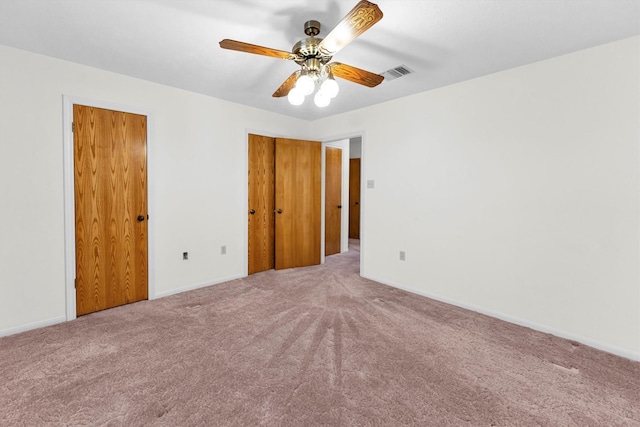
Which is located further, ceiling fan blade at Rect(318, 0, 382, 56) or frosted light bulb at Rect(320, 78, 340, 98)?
frosted light bulb at Rect(320, 78, 340, 98)

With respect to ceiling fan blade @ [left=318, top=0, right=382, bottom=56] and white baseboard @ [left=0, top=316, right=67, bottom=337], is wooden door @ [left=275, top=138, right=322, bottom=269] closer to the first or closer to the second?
white baseboard @ [left=0, top=316, right=67, bottom=337]

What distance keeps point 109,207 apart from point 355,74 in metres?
2.75

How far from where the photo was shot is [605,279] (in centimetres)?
222

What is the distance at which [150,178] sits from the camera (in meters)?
3.09

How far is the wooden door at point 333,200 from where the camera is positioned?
17.6 feet

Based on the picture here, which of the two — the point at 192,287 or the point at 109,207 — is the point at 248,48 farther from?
the point at 192,287

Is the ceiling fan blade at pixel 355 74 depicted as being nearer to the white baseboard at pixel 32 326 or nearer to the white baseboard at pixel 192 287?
the white baseboard at pixel 192 287

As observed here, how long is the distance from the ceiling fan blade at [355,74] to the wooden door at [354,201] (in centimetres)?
523

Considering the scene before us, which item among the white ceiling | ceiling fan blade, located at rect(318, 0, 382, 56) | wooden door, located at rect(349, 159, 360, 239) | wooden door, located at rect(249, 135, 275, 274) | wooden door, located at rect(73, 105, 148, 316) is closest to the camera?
ceiling fan blade, located at rect(318, 0, 382, 56)

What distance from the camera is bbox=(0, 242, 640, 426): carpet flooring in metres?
1.54

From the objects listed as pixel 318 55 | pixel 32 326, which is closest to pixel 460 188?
pixel 318 55

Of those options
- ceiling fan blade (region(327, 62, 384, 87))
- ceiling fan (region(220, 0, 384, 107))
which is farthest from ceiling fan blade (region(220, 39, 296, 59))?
ceiling fan blade (region(327, 62, 384, 87))

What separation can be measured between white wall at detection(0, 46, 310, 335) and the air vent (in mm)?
2032

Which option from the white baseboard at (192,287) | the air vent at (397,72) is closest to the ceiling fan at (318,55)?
the air vent at (397,72)
